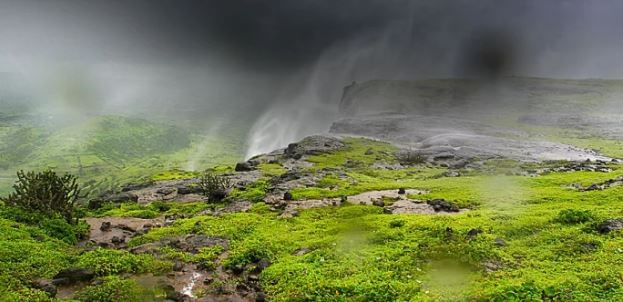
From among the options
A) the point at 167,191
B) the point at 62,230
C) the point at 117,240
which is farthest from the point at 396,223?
the point at 167,191

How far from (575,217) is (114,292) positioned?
24.9 meters

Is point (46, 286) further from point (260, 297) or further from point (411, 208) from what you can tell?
point (411, 208)

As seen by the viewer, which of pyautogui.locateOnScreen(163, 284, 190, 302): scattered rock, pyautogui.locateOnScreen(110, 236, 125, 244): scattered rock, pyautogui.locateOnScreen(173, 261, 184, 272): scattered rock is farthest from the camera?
pyautogui.locateOnScreen(110, 236, 125, 244): scattered rock

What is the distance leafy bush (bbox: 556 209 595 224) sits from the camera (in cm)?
2620

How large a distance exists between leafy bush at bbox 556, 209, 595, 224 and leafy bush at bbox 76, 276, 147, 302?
23.2 metres

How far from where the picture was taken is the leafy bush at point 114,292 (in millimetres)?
19359

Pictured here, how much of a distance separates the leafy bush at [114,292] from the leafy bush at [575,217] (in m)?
23.2

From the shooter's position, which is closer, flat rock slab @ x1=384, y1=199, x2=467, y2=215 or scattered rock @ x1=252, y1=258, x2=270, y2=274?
scattered rock @ x1=252, y1=258, x2=270, y2=274

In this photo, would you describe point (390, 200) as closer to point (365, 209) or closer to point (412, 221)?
point (365, 209)

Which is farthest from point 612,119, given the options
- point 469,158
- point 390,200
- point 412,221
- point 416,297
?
point 416,297

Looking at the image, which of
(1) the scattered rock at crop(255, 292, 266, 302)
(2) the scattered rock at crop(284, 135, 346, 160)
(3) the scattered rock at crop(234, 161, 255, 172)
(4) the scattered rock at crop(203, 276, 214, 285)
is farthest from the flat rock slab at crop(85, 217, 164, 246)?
(2) the scattered rock at crop(284, 135, 346, 160)

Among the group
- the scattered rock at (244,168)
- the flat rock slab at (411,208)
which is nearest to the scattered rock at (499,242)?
the flat rock slab at (411,208)

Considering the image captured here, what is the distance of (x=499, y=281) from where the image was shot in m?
18.6

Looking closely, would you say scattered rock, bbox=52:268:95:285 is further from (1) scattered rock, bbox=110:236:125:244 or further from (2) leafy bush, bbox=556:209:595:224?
(2) leafy bush, bbox=556:209:595:224
